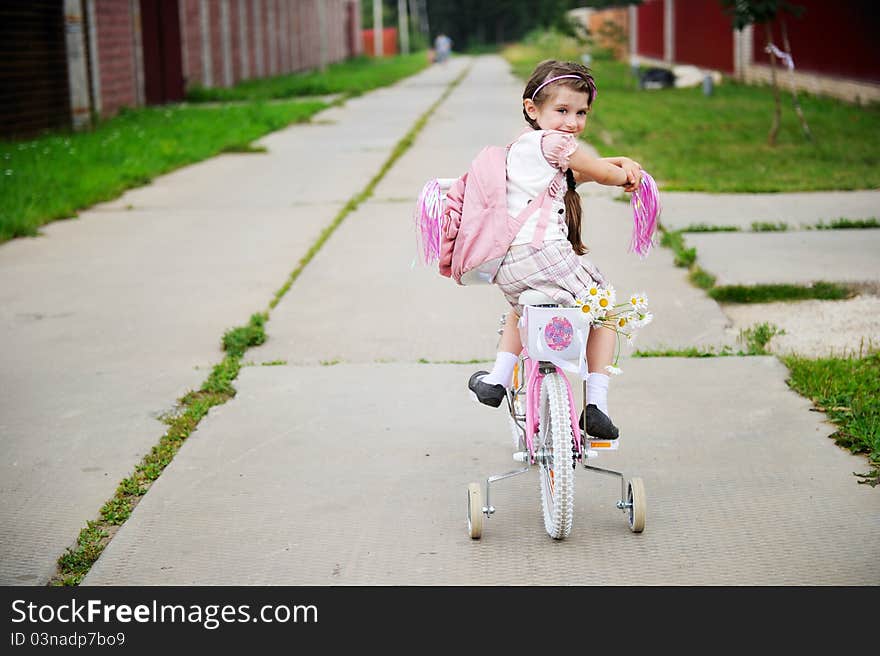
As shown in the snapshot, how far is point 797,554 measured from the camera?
3.66 meters

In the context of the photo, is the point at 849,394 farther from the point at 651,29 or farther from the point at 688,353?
the point at 651,29

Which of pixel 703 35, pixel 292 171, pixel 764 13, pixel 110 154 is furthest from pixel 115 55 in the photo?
pixel 703 35

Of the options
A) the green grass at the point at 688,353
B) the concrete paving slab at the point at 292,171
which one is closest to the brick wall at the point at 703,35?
the concrete paving slab at the point at 292,171

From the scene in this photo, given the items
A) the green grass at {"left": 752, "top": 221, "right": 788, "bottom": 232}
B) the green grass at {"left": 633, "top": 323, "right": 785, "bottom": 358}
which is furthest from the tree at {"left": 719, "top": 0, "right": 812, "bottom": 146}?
the green grass at {"left": 633, "top": 323, "right": 785, "bottom": 358}

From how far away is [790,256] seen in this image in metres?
7.66

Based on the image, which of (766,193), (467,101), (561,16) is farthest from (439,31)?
(766,193)

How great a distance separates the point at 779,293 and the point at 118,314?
3.61m

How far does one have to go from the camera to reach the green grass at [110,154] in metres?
10.6

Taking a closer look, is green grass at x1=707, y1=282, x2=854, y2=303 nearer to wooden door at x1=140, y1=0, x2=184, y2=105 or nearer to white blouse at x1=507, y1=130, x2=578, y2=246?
white blouse at x1=507, y1=130, x2=578, y2=246

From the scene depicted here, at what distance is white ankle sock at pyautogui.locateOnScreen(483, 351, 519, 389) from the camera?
401 cm

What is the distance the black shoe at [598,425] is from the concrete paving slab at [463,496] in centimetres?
32

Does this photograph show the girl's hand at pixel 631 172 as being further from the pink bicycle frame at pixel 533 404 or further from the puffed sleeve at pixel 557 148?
the pink bicycle frame at pixel 533 404

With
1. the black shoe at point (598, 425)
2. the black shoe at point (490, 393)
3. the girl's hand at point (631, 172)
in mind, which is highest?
the girl's hand at point (631, 172)
